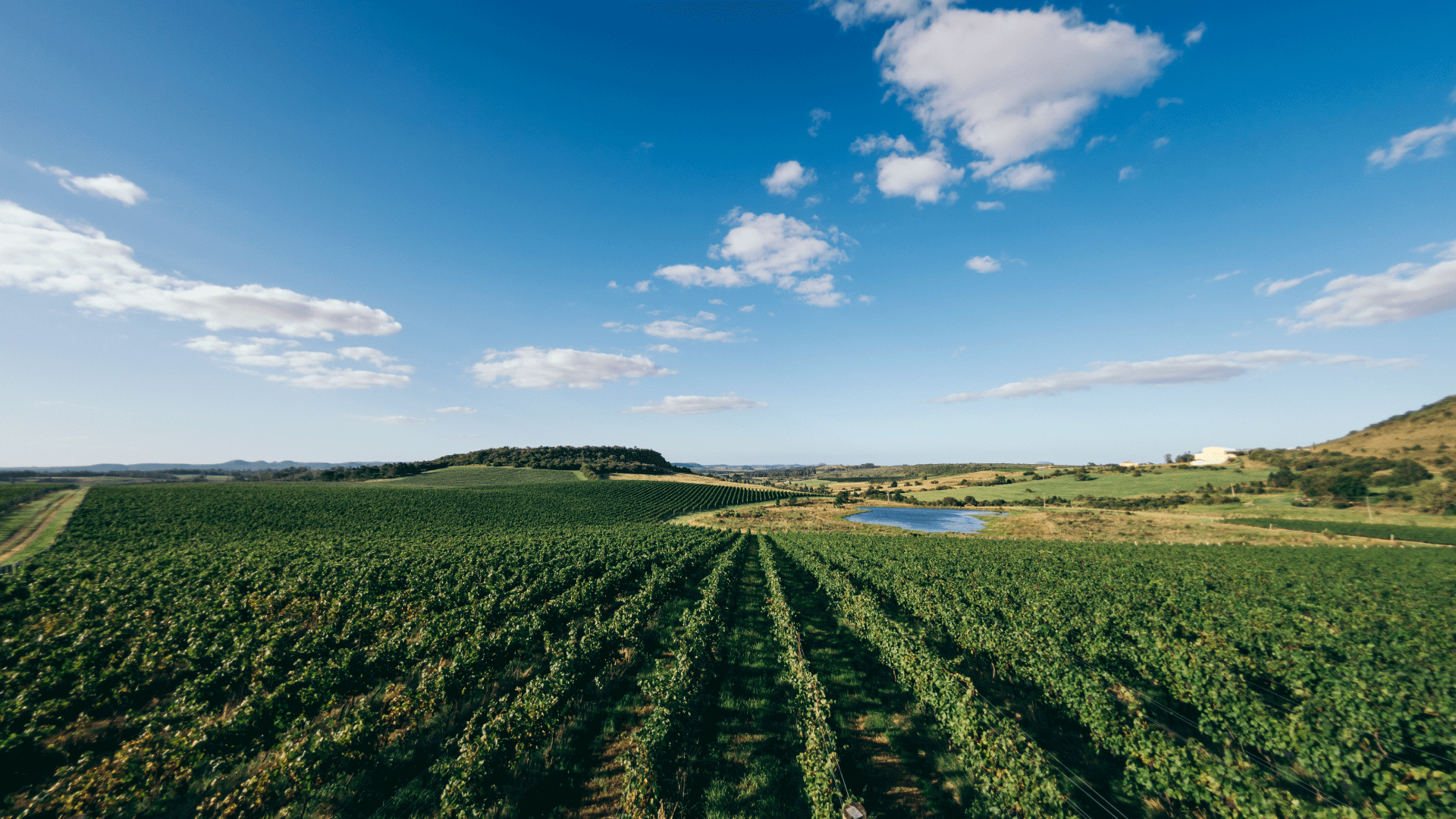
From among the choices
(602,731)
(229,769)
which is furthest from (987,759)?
(229,769)

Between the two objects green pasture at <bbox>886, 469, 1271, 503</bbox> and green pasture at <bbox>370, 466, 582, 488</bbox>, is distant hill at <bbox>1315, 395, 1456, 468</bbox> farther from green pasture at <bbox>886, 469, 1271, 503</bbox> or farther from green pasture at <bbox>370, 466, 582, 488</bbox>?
green pasture at <bbox>370, 466, 582, 488</bbox>

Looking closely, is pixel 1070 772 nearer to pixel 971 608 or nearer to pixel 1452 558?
pixel 971 608

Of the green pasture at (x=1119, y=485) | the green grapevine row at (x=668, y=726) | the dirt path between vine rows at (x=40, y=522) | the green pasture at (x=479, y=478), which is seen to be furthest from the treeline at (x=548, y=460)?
the green grapevine row at (x=668, y=726)

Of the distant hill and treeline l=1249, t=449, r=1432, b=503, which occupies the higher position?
the distant hill

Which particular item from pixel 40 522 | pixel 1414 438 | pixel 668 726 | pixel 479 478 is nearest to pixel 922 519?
pixel 1414 438

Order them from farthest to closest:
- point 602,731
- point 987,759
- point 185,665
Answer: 1. point 185,665
2. point 602,731
3. point 987,759

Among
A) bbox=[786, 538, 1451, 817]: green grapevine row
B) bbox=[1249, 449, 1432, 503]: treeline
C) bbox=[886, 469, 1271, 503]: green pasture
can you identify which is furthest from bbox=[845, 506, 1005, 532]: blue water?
bbox=[786, 538, 1451, 817]: green grapevine row

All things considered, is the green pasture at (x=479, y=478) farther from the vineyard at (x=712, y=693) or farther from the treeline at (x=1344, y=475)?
the treeline at (x=1344, y=475)

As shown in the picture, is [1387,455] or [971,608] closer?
[971,608]
